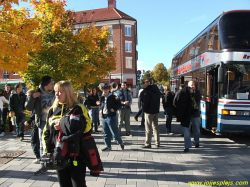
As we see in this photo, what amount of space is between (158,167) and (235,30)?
4.46 meters

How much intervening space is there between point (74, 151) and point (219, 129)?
5.05 metres

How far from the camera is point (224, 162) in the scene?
5.06 m

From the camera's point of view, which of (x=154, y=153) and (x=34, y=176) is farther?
(x=154, y=153)

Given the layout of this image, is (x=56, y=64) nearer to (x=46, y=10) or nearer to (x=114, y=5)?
(x=46, y=10)

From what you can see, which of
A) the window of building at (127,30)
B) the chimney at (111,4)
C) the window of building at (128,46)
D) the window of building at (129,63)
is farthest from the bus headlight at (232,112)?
the chimney at (111,4)

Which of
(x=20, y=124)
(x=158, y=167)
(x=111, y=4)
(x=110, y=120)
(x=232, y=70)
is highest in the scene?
(x=111, y=4)

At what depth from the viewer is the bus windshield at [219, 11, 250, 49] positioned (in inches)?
247

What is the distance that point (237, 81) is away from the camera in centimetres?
620

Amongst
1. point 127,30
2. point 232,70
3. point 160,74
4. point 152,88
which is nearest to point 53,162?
point 152,88

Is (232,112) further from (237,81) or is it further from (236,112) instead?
(237,81)

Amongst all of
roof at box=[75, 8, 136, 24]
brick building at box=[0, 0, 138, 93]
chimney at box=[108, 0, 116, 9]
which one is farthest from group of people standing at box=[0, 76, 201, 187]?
chimney at box=[108, 0, 116, 9]

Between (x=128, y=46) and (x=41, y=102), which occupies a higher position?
(x=128, y=46)

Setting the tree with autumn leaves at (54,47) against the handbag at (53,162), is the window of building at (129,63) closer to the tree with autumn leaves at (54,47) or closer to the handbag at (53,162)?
the tree with autumn leaves at (54,47)

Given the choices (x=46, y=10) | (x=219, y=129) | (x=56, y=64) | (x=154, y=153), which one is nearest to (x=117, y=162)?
(x=154, y=153)
